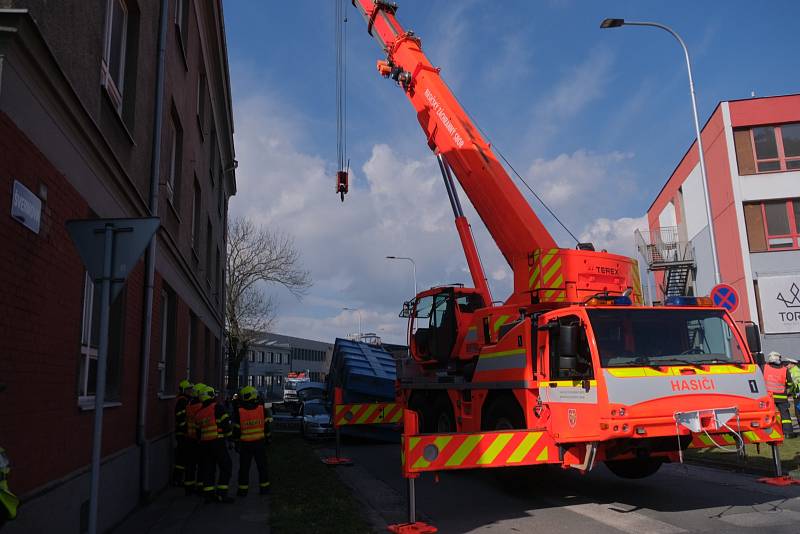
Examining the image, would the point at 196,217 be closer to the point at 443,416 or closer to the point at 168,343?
the point at 168,343

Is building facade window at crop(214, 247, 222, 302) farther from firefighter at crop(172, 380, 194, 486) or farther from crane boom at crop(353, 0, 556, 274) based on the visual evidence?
firefighter at crop(172, 380, 194, 486)

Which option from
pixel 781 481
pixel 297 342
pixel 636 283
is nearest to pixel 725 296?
pixel 636 283

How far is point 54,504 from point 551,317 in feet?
17.7

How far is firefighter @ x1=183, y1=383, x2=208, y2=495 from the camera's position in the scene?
908 centimetres

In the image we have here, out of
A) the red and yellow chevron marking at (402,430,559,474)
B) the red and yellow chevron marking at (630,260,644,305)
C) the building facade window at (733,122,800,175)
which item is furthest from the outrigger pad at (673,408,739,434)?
the building facade window at (733,122,800,175)

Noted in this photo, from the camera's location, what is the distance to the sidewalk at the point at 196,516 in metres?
6.83

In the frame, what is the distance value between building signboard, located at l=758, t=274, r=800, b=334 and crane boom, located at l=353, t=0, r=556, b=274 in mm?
14756

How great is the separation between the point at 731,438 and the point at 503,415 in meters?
2.70

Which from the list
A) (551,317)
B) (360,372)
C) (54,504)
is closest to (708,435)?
(551,317)

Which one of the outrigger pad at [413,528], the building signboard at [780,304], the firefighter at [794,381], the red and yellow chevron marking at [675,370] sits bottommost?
the outrigger pad at [413,528]

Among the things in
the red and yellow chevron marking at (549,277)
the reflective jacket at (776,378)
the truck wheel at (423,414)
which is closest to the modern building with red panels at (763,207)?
the reflective jacket at (776,378)

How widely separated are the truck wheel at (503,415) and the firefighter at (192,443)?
4.14m

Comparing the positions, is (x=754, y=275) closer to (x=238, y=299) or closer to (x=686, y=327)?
(x=686, y=327)

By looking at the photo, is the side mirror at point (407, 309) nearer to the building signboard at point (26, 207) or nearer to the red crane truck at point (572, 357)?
the red crane truck at point (572, 357)
